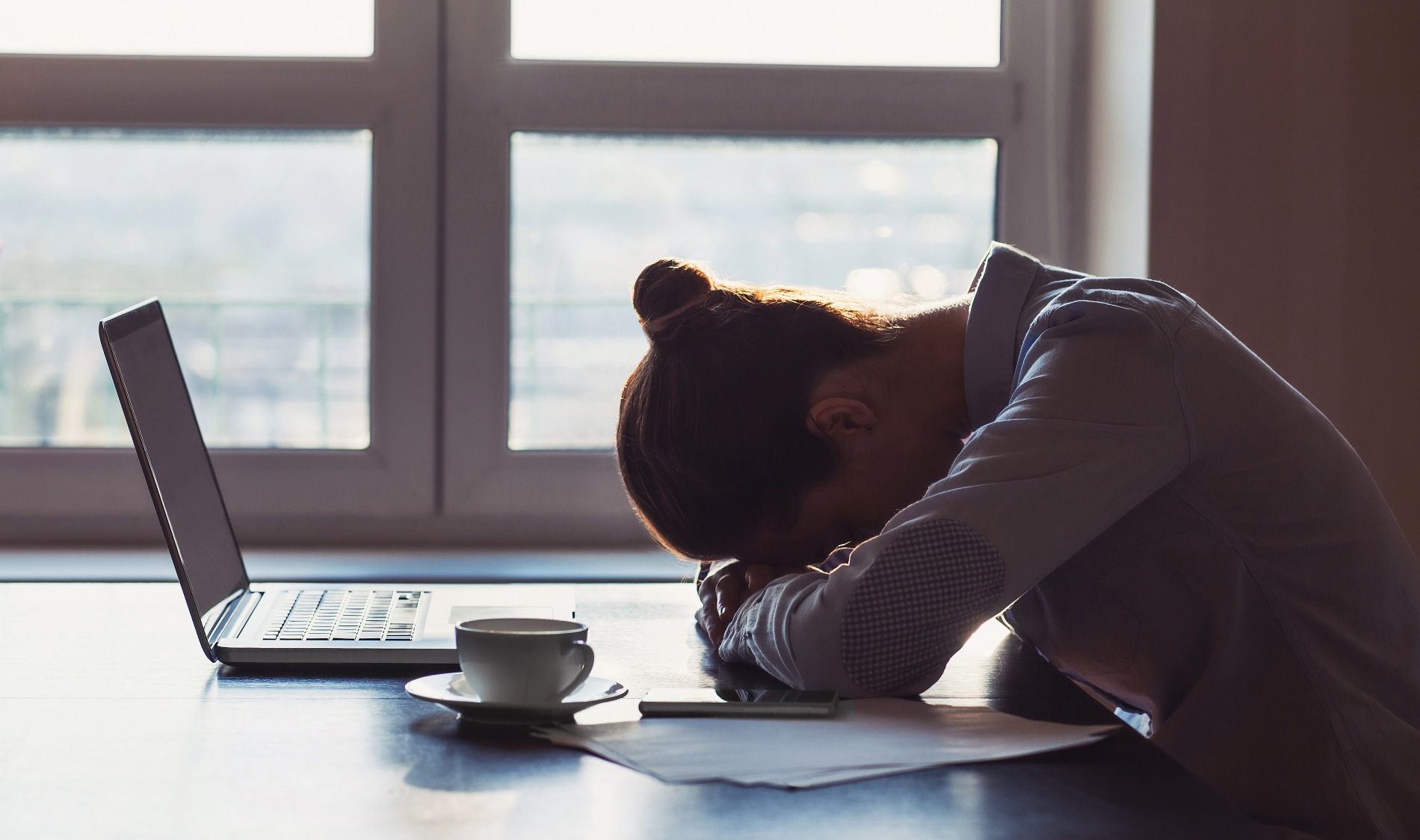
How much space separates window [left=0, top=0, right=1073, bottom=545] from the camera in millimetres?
1765

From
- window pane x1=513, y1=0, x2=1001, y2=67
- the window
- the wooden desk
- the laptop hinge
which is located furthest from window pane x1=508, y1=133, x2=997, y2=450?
the wooden desk

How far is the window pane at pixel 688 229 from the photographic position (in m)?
1.81

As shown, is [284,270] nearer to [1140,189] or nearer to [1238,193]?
[1140,189]

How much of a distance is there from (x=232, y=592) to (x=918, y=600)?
2.23 feet

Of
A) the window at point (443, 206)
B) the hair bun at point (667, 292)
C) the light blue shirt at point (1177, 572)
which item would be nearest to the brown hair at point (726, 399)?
the hair bun at point (667, 292)

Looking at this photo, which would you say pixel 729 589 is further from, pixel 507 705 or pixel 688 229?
pixel 688 229

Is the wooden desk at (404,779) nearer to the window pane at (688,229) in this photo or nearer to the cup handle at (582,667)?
the cup handle at (582,667)

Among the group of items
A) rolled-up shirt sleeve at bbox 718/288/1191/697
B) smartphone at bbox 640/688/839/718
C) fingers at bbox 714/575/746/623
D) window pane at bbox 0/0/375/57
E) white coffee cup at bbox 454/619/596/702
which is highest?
window pane at bbox 0/0/375/57

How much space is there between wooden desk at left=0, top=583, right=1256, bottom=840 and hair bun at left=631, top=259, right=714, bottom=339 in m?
0.30

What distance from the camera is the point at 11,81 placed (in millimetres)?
1739

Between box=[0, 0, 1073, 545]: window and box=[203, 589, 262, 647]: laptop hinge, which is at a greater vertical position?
box=[0, 0, 1073, 545]: window

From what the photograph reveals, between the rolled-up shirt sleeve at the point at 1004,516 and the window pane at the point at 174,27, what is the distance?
128cm

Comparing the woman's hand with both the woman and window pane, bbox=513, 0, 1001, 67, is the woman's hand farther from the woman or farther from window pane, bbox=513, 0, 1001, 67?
window pane, bbox=513, 0, 1001, 67

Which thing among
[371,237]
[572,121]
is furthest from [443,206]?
[572,121]
